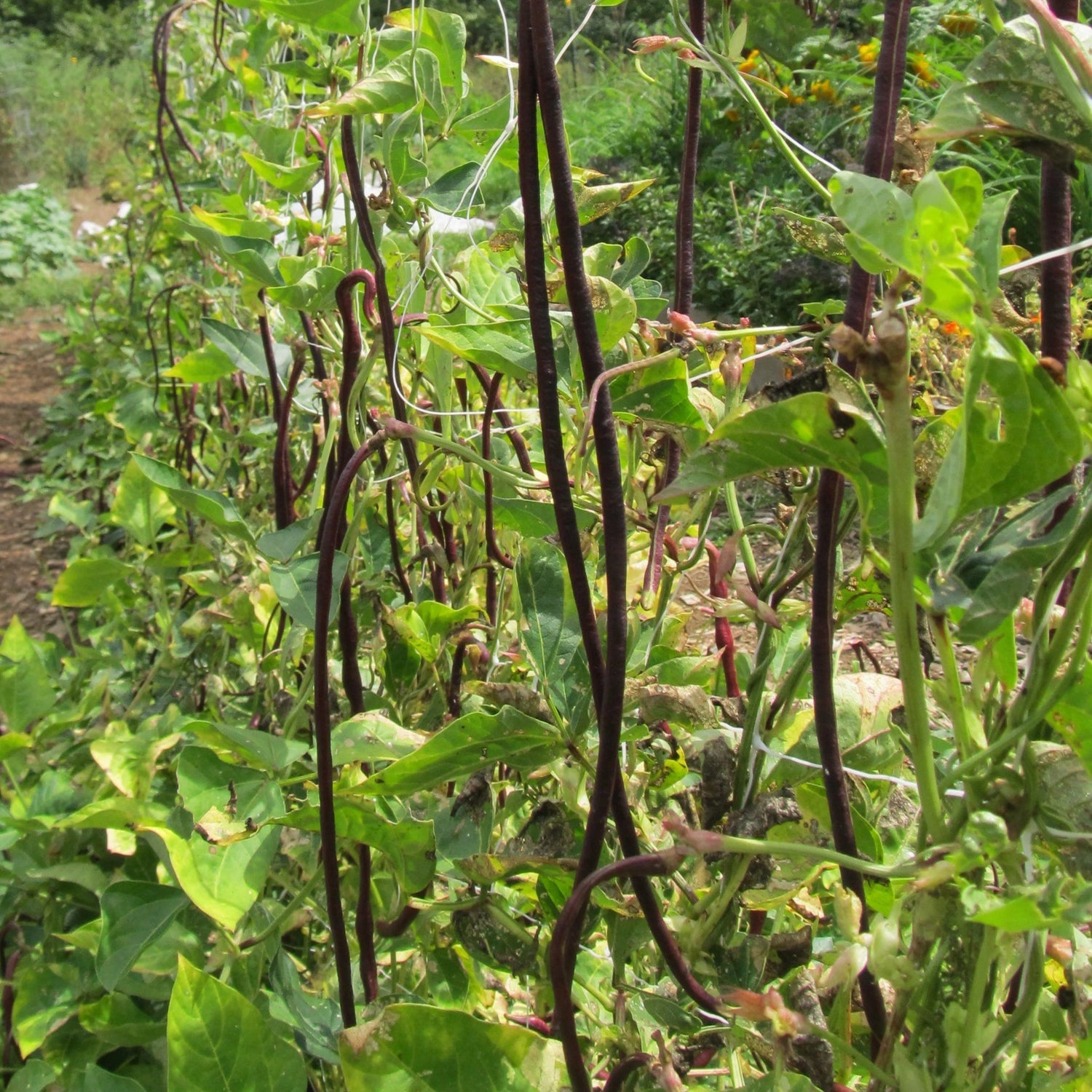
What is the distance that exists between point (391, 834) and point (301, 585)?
0.63 ft

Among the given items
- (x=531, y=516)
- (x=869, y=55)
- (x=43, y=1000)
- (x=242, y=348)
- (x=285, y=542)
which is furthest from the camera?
(x=869, y=55)

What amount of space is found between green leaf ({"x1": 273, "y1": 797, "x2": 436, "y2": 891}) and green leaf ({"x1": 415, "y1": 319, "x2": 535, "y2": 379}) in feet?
0.92

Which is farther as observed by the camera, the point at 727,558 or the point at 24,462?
the point at 24,462

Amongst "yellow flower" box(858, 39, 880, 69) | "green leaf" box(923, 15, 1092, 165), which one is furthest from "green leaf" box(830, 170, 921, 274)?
"yellow flower" box(858, 39, 880, 69)

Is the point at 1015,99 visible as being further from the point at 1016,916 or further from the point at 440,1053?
the point at 440,1053

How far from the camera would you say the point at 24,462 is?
4160 mm

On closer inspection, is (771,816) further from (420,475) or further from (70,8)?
(70,8)

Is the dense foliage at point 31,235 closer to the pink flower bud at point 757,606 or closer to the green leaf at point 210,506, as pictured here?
the green leaf at point 210,506

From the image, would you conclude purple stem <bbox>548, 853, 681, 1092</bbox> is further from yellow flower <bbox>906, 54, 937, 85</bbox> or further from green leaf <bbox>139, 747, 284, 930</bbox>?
yellow flower <bbox>906, 54, 937, 85</bbox>

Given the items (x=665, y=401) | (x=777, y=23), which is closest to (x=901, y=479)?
(x=665, y=401)

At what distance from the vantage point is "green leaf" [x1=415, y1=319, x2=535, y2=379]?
0.54m

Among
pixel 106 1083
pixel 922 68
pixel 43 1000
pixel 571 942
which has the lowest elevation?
pixel 43 1000

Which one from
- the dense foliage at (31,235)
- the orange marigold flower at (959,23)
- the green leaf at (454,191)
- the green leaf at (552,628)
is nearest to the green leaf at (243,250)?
the green leaf at (454,191)

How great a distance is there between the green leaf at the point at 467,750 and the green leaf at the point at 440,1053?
109mm
